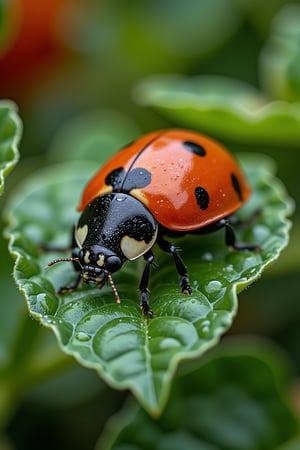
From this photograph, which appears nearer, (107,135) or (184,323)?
(184,323)

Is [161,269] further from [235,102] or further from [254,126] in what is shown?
[235,102]

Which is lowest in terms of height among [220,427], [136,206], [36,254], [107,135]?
[220,427]

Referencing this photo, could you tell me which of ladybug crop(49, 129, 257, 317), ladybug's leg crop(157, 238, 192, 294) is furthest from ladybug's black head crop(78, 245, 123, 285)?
ladybug's leg crop(157, 238, 192, 294)

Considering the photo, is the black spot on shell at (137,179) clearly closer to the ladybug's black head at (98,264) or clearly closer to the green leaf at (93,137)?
the ladybug's black head at (98,264)

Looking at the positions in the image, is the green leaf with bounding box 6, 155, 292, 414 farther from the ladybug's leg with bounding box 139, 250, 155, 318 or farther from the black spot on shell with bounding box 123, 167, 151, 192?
the black spot on shell with bounding box 123, 167, 151, 192

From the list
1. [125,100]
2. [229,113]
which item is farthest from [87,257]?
[125,100]

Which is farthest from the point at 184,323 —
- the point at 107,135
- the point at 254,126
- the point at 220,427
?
the point at 107,135
